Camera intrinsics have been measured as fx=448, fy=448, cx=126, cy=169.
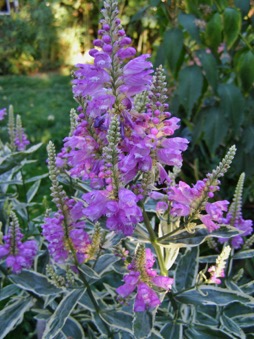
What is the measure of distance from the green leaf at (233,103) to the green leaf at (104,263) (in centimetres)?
99

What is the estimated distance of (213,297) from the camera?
4.78 ft

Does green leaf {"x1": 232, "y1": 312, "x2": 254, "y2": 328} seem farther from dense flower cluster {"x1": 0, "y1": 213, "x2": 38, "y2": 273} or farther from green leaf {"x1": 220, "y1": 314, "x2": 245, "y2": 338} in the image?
dense flower cluster {"x1": 0, "y1": 213, "x2": 38, "y2": 273}

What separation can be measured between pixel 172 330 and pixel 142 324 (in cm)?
24

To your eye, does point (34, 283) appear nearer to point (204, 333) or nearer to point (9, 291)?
point (9, 291)

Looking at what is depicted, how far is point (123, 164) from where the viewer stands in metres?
1.04

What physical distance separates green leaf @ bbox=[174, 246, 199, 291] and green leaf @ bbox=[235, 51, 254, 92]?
94cm

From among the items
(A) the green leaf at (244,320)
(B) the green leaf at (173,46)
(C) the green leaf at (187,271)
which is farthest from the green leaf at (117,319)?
(B) the green leaf at (173,46)

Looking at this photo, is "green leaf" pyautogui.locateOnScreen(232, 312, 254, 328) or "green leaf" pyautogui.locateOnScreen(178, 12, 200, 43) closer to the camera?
"green leaf" pyautogui.locateOnScreen(232, 312, 254, 328)

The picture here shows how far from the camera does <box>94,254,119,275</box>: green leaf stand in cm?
164

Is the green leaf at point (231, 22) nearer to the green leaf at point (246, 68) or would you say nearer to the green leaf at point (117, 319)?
the green leaf at point (246, 68)

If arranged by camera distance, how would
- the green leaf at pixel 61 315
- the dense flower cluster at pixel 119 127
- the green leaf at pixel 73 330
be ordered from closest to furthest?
the dense flower cluster at pixel 119 127, the green leaf at pixel 61 315, the green leaf at pixel 73 330

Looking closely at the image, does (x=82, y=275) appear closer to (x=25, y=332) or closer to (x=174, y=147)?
(x=174, y=147)

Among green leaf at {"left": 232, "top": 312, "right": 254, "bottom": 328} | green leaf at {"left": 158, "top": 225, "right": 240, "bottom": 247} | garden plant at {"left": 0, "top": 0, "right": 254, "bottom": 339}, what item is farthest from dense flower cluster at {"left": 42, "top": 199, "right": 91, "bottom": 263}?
green leaf at {"left": 232, "top": 312, "right": 254, "bottom": 328}

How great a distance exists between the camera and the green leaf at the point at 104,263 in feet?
5.38
